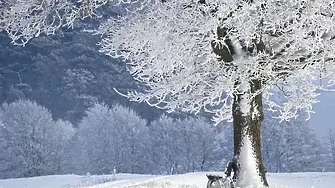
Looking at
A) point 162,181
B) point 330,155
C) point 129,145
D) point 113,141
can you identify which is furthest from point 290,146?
point 162,181

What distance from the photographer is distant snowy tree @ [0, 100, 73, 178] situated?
152 ft

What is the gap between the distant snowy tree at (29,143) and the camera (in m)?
46.3

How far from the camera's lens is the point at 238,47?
29.4 ft

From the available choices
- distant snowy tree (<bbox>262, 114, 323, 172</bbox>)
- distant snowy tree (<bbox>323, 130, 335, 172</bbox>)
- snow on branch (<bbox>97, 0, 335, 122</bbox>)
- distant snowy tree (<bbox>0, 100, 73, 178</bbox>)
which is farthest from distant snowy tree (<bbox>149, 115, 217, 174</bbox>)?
snow on branch (<bbox>97, 0, 335, 122</bbox>)

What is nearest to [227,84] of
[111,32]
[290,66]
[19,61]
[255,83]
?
[255,83]

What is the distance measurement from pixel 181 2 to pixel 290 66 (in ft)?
8.09

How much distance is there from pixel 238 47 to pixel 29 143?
135ft

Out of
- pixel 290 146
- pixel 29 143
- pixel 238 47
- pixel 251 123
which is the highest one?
pixel 290 146

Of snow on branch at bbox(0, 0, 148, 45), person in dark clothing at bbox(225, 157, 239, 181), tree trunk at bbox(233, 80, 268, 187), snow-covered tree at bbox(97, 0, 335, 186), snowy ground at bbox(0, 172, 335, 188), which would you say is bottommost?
snowy ground at bbox(0, 172, 335, 188)

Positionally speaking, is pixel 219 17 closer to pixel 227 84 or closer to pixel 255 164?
pixel 227 84

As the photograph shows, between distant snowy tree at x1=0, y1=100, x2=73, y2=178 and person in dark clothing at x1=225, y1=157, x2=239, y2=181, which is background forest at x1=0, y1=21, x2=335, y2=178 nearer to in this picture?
distant snowy tree at x1=0, y1=100, x2=73, y2=178

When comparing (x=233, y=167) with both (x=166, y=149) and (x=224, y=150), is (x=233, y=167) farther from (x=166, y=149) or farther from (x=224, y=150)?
(x=224, y=150)

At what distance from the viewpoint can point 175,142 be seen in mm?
55188

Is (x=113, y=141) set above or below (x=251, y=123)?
above
